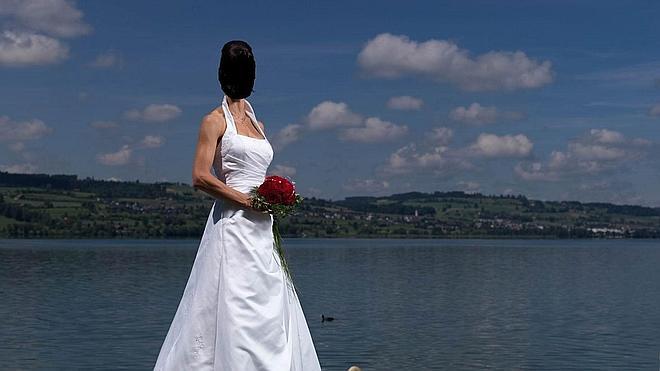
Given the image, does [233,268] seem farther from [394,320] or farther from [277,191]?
[394,320]

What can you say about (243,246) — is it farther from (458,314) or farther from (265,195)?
(458,314)

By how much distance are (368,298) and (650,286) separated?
1091 inches

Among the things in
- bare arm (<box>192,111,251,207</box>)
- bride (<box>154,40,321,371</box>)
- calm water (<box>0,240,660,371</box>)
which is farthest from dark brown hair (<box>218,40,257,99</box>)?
calm water (<box>0,240,660,371</box>)

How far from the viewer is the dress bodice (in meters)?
6.43

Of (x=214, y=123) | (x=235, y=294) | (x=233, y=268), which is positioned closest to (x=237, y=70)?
(x=214, y=123)

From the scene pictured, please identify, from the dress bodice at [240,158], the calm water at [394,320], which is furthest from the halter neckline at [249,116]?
the calm water at [394,320]

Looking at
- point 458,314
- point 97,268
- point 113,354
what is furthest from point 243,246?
point 97,268

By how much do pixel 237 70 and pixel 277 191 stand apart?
84cm

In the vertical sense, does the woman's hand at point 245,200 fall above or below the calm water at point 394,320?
above

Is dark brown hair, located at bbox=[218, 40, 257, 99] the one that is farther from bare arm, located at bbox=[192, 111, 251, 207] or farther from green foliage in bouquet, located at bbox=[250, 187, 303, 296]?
green foliage in bouquet, located at bbox=[250, 187, 303, 296]

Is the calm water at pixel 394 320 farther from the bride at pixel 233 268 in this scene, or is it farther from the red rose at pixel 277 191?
the red rose at pixel 277 191

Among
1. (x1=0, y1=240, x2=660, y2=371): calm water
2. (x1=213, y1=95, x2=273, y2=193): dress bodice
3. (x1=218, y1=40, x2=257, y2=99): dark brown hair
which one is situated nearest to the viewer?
(x1=218, y1=40, x2=257, y2=99): dark brown hair

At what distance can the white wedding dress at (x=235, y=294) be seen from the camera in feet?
20.9

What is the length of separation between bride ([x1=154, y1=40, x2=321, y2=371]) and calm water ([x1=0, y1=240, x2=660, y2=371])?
24325 mm
